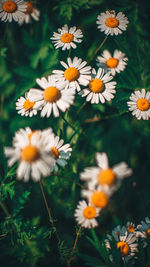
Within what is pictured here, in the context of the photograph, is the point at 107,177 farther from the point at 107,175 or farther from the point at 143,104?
the point at 143,104

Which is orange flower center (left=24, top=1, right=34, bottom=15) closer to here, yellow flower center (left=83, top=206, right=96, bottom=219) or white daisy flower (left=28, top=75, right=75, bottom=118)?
white daisy flower (left=28, top=75, right=75, bottom=118)

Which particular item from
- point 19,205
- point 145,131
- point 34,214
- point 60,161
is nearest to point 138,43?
point 145,131

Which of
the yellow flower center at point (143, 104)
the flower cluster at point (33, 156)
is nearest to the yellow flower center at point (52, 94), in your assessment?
the flower cluster at point (33, 156)

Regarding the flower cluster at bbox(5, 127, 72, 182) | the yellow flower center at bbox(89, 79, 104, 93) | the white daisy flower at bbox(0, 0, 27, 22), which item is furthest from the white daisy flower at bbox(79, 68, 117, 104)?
the white daisy flower at bbox(0, 0, 27, 22)

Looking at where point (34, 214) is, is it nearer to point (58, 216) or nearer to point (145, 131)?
point (58, 216)

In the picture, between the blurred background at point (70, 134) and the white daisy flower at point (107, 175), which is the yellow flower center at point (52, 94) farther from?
the white daisy flower at point (107, 175)

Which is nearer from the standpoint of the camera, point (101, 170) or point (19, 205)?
point (101, 170)
